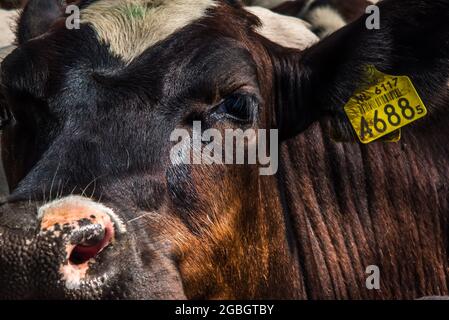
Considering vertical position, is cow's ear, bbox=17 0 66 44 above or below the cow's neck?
above

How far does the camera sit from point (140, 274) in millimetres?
3061

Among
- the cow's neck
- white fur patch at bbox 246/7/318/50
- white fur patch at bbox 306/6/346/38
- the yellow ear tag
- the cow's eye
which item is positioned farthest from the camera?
white fur patch at bbox 306/6/346/38

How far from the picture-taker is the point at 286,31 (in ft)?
22.2

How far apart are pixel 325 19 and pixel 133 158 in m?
5.02

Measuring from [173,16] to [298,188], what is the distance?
1.14 metres

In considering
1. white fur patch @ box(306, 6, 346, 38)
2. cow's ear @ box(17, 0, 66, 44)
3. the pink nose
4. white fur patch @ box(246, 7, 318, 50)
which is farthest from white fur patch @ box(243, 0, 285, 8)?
the pink nose

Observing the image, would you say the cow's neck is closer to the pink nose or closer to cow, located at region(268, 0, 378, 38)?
the pink nose

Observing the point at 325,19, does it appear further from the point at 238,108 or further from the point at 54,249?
the point at 54,249

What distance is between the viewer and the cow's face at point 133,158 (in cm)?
288

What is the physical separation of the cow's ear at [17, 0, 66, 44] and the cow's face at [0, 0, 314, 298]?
0.77m

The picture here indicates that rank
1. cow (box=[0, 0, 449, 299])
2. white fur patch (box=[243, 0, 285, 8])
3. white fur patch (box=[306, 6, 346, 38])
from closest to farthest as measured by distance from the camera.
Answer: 1. cow (box=[0, 0, 449, 299])
2. white fur patch (box=[306, 6, 346, 38])
3. white fur patch (box=[243, 0, 285, 8])

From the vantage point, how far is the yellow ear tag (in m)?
3.91

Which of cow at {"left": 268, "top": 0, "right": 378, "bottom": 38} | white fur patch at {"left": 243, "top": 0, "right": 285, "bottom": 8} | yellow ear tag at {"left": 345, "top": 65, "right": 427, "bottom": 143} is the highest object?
yellow ear tag at {"left": 345, "top": 65, "right": 427, "bottom": 143}
